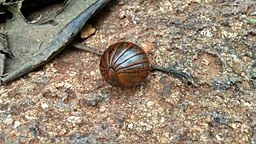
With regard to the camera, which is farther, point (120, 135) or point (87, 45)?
point (87, 45)

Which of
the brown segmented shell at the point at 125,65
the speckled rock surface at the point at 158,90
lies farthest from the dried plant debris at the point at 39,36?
the brown segmented shell at the point at 125,65

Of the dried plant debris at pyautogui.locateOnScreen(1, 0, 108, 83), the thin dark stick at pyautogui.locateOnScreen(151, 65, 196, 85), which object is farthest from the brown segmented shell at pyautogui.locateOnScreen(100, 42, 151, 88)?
the dried plant debris at pyautogui.locateOnScreen(1, 0, 108, 83)

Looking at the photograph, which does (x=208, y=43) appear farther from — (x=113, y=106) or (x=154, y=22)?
(x=113, y=106)

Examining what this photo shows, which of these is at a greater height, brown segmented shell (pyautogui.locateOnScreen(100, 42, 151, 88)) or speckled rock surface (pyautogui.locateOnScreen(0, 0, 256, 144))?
brown segmented shell (pyautogui.locateOnScreen(100, 42, 151, 88))

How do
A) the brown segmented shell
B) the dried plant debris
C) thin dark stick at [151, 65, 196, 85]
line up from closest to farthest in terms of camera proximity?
the brown segmented shell
thin dark stick at [151, 65, 196, 85]
the dried plant debris

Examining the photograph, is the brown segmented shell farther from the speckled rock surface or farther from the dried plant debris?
the dried plant debris

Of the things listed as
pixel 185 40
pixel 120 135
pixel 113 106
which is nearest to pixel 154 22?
pixel 185 40

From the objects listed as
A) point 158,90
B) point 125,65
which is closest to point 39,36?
point 125,65
